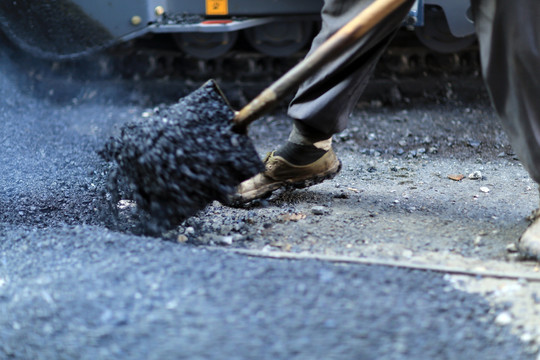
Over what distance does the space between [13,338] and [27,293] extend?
17 centimetres

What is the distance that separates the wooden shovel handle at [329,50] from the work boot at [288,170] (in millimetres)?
625

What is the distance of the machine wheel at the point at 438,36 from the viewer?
4.14 meters

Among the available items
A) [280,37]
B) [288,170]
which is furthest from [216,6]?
[288,170]

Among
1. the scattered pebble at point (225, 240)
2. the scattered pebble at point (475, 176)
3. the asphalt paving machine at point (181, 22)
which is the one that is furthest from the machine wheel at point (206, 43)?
the scattered pebble at point (225, 240)

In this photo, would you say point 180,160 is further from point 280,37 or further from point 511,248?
point 280,37

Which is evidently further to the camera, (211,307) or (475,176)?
(475,176)

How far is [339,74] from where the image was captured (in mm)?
2301

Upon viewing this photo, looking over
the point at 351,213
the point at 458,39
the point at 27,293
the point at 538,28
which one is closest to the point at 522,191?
the point at 351,213

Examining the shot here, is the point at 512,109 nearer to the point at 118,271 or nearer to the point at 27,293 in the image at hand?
the point at 118,271

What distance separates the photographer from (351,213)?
2.51 m

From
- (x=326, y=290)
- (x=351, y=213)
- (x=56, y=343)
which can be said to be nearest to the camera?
(x=56, y=343)

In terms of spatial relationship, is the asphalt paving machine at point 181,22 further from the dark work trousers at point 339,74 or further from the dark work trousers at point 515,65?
the dark work trousers at point 515,65

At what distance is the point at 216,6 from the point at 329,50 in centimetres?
234

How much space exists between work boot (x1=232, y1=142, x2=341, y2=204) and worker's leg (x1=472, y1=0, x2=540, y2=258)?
2.61ft
